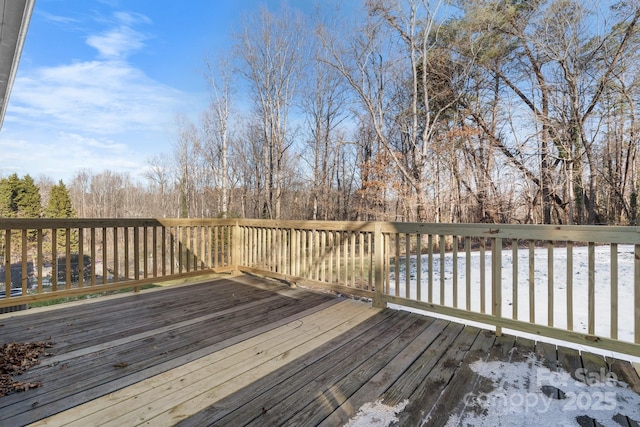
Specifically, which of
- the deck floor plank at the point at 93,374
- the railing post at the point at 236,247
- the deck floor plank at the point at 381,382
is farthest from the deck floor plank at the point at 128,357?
the railing post at the point at 236,247

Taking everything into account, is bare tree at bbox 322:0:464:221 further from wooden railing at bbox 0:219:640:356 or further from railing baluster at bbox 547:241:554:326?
railing baluster at bbox 547:241:554:326

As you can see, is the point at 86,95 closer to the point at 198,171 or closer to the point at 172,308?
the point at 198,171

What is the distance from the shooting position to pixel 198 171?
59.0ft

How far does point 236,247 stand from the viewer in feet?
15.3

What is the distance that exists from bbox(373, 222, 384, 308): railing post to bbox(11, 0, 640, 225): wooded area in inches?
322

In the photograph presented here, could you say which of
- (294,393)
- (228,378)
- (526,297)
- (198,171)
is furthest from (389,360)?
(198,171)

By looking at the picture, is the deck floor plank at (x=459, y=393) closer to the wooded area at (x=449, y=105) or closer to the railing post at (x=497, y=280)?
the railing post at (x=497, y=280)

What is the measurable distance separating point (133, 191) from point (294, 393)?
28230 millimetres

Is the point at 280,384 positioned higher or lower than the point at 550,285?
lower

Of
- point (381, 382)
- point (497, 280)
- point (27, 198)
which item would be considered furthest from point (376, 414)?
point (27, 198)

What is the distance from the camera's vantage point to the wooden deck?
56.4 inches

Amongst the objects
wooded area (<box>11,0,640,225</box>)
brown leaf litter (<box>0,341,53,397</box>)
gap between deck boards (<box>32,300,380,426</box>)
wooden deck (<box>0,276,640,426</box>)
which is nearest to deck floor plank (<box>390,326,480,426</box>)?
wooden deck (<box>0,276,640,426</box>)

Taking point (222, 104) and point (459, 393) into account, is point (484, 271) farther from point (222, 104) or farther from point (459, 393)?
point (222, 104)

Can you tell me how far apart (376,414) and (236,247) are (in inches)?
143
